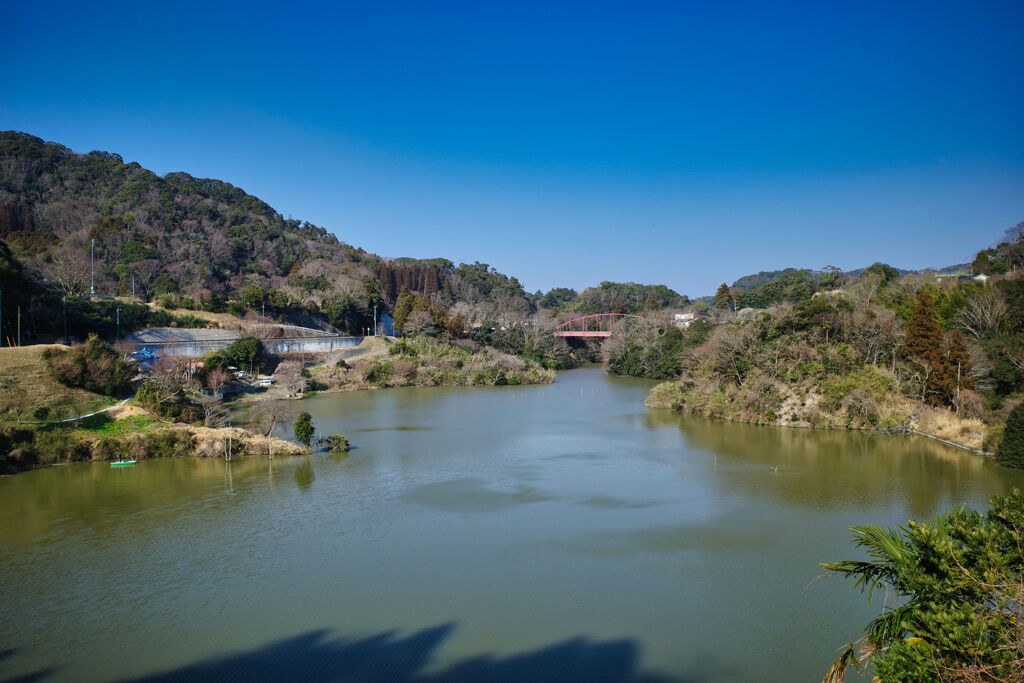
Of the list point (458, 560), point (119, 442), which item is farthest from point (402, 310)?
point (458, 560)

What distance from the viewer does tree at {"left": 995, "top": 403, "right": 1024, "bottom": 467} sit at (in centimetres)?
1666

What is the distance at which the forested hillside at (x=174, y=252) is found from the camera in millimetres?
41438

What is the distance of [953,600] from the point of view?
4.93 meters

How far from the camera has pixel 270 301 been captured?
143ft

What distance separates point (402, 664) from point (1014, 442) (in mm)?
16884

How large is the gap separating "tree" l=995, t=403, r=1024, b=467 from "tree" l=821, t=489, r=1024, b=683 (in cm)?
1445

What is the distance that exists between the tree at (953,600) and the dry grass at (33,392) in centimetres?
2015

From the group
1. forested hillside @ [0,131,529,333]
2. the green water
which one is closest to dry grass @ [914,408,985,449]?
the green water

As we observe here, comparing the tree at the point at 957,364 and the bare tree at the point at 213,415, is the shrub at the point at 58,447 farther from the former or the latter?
the tree at the point at 957,364

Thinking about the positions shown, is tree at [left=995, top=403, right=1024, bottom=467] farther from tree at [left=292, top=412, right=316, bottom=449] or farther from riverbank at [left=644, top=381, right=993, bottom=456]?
→ tree at [left=292, top=412, right=316, bottom=449]

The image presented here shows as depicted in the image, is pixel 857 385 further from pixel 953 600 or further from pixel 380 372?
pixel 380 372

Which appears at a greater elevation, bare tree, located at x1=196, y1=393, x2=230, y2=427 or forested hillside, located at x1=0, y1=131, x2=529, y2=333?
forested hillside, located at x1=0, y1=131, x2=529, y2=333

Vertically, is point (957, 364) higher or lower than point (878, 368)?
higher

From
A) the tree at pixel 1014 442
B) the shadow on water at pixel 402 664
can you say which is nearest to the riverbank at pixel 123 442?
the shadow on water at pixel 402 664
